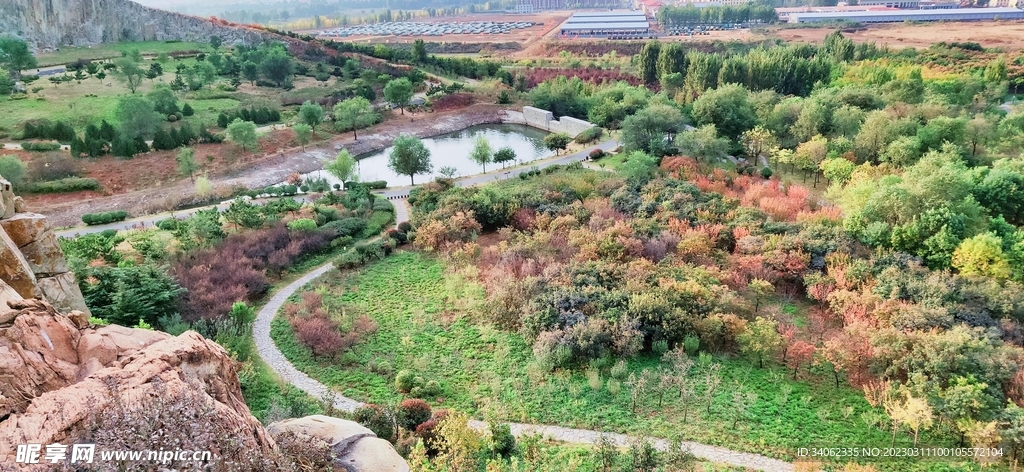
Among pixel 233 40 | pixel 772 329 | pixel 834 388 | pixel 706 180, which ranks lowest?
pixel 834 388

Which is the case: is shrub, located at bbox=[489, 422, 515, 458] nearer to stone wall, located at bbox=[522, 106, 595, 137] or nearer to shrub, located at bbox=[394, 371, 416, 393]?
shrub, located at bbox=[394, 371, 416, 393]

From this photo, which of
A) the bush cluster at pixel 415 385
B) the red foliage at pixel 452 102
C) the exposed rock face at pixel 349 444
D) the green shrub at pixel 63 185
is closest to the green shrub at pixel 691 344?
the bush cluster at pixel 415 385

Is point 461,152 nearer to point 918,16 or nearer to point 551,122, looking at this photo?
point 551,122

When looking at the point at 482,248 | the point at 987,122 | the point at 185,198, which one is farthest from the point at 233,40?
the point at 987,122

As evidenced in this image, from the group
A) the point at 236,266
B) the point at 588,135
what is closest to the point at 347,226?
the point at 236,266

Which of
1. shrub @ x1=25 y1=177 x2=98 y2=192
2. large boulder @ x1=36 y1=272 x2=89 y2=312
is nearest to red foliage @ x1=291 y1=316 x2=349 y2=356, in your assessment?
large boulder @ x1=36 y1=272 x2=89 y2=312

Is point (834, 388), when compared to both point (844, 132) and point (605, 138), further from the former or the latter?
point (605, 138)

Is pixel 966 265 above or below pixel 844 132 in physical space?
below
